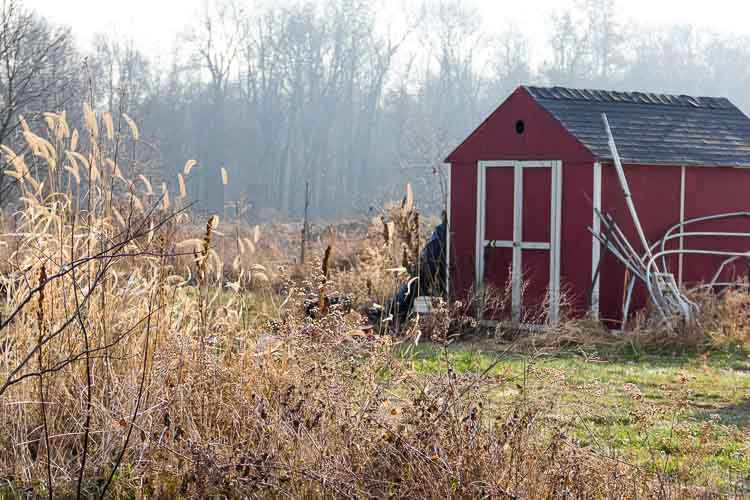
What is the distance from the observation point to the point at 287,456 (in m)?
5.50

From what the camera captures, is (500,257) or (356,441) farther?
(500,257)

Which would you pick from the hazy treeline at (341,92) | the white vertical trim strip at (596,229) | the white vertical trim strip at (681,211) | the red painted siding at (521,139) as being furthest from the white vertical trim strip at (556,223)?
the hazy treeline at (341,92)

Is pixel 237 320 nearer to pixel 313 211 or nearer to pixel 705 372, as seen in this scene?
pixel 705 372

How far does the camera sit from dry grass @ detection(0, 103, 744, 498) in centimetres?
Result: 505

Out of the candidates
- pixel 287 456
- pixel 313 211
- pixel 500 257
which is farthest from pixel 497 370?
pixel 313 211

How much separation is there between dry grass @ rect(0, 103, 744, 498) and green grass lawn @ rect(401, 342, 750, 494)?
0.19 m

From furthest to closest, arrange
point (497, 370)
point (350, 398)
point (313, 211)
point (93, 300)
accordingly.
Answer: point (313, 211)
point (497, 370)
point (93, 300)
point (350, 398)

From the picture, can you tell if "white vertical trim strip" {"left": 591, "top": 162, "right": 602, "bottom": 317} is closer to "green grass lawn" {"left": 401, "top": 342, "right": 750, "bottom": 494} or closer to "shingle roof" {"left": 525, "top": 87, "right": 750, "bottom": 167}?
"shingle roof" {"left": 525, "top": 87, "right": 750, "bottom": 167}

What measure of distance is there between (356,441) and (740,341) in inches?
316

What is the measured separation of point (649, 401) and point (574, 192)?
578cm

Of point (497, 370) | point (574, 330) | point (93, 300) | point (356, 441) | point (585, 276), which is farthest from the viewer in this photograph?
point (585, 276)

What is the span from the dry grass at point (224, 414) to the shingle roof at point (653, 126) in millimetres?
7793

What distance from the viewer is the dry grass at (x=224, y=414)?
5047 mm

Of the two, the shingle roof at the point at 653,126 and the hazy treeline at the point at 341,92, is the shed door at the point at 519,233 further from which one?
the hazy treeline at the point at 341,92
